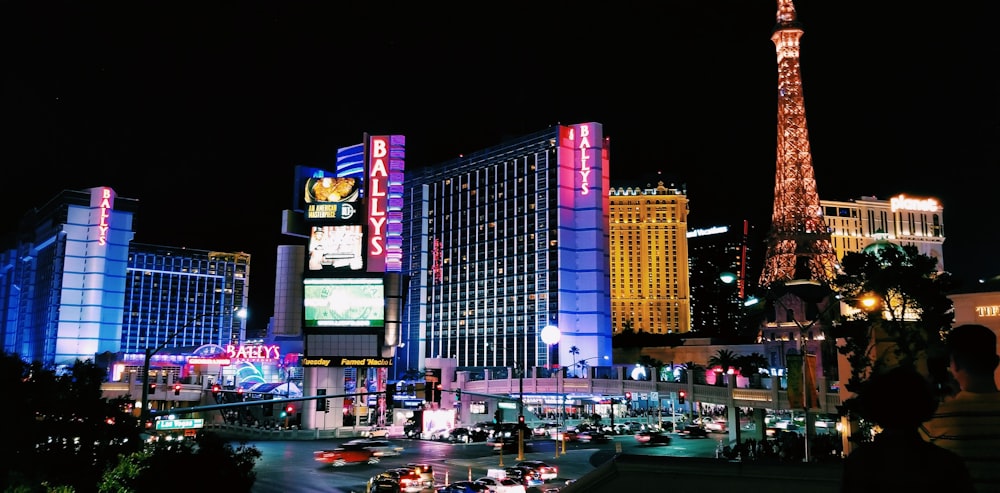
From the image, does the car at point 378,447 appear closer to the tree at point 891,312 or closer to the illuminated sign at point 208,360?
the tree at point 891,312

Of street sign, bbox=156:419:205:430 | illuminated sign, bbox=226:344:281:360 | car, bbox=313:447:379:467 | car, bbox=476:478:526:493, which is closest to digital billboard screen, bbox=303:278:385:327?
illuminated sign, bbox=226:344:281:360

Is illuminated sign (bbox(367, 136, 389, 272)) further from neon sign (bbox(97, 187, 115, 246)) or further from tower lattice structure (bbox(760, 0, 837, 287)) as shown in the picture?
tower lattice structure (bbox(760, 0, 837, 287))

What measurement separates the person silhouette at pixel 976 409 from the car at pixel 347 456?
55842 mm

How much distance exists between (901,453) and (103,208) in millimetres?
139597

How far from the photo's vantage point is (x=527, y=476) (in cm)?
4519

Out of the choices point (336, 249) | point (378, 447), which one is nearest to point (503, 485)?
point (378, 447)

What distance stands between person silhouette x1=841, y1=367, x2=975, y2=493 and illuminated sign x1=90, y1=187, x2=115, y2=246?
453ft

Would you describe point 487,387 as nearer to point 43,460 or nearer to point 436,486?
point 436,486

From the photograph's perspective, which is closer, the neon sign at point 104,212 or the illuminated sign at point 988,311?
the illuminated sign at point 988,311

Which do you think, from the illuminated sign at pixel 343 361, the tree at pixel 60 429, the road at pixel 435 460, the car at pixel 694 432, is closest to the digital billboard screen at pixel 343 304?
the illuminated sign at pixel 343 361

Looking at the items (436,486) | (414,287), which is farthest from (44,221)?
(436,486)

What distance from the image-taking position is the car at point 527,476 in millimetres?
44438

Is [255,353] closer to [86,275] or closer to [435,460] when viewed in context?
[86,275]

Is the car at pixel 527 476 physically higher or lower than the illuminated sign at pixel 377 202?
lower
